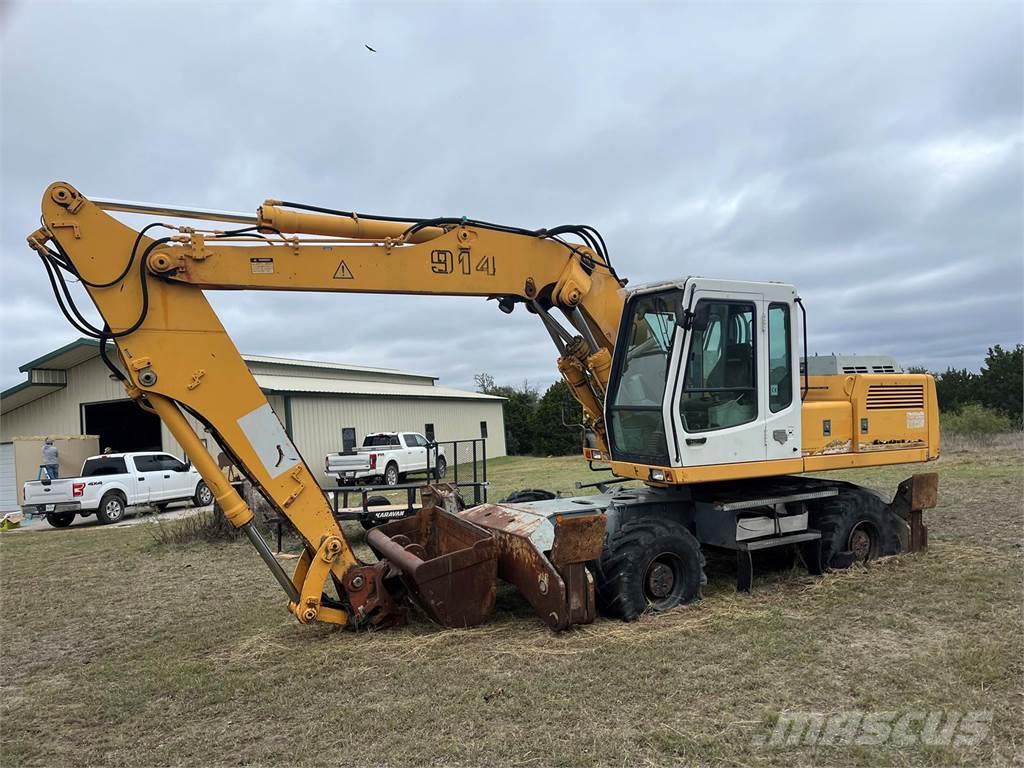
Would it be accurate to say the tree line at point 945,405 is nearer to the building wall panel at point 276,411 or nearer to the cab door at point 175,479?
the building wall panel at point 276,411

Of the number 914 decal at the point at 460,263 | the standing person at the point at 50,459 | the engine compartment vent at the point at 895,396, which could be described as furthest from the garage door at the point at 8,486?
the engine compartment vent at the point at 895,396

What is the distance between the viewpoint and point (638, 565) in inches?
235

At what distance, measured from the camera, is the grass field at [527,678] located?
3936 millimetres

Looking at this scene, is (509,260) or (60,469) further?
(60,469)

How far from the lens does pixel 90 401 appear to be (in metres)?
22.8

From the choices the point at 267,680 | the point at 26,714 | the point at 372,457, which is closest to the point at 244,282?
Answer: the point at 267,680

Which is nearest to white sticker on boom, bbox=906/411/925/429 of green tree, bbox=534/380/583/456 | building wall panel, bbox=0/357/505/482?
building wall panel, bbox=0/357/505/482

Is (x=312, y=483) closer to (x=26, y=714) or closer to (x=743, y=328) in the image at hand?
(x=26, y=714)

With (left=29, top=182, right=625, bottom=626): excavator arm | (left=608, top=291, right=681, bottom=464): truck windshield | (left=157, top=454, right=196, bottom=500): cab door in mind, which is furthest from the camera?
(left=157, top=454, right=196, bottom=500): cab door

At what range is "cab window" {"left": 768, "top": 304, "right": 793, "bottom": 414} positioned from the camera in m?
6.68

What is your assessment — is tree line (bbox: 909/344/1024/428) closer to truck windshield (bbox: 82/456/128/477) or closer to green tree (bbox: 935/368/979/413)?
green tree (bbox: 935/368/979/413)

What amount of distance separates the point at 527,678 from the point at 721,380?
3194mm

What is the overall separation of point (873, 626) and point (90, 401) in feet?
77.6

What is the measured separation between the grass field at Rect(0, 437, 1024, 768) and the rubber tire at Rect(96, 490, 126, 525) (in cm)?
954
